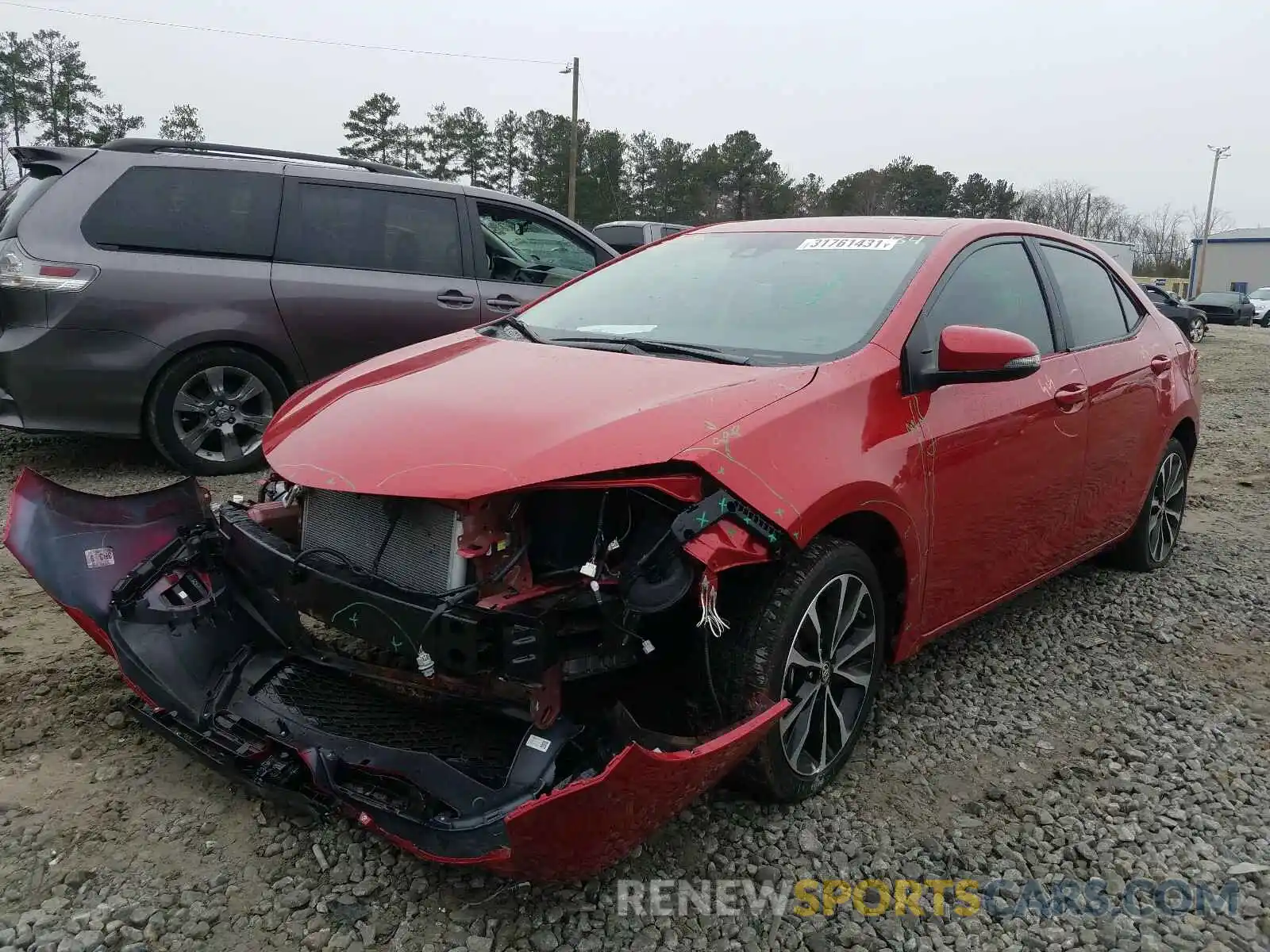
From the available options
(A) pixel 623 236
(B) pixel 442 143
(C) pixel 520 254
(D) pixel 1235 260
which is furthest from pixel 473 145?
(D) pixel 1235 260

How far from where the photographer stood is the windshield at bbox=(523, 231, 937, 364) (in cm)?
295

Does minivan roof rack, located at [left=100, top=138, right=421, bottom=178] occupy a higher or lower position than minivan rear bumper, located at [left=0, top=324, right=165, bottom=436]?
higher

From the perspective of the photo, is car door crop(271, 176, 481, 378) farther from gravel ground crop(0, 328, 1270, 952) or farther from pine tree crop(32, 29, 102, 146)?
pine tree crop(32, 29, 102, 146)

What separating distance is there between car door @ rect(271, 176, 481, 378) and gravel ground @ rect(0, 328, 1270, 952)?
2.51 meters

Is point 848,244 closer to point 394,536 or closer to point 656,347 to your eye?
point 656,347

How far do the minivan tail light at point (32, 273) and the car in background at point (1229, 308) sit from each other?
35.5m

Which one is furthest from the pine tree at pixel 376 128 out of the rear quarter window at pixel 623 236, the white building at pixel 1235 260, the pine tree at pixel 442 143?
the white building at pixel 1235 260

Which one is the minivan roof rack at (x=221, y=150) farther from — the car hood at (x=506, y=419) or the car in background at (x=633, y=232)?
the car in background at (x=633, y=232)

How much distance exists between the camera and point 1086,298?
4.06 m

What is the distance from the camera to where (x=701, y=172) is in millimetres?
43719

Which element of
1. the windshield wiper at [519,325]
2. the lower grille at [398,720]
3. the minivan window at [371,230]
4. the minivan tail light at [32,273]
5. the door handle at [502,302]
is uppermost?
the minivan window at [371,230]

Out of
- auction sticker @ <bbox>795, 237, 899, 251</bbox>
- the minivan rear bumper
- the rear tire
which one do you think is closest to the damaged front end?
auction sticker @ <bbox>795, 237, 899, 251</bbox>

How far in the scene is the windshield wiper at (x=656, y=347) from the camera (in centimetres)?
282

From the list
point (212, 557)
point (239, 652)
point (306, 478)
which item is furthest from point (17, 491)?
point (306, 478)
